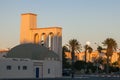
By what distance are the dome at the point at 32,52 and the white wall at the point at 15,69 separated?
11.8 meters

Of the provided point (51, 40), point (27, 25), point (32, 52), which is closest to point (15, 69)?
point (32, 52)

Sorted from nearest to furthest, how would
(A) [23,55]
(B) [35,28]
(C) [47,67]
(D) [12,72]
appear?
(D) [12,72], (C) [47,67], (A) [23,55], (B) [35,28]

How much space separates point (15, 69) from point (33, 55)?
17802mm

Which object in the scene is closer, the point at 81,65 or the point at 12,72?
the point at 12,72

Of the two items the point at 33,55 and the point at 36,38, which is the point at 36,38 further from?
the point at 33,55

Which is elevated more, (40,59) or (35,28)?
(35,28)

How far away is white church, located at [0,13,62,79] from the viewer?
77.9 metres

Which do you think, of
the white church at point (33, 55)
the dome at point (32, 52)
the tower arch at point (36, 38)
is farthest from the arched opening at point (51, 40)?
the dome at point (32, 52)

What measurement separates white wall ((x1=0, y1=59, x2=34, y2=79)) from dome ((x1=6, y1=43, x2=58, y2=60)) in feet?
38.8

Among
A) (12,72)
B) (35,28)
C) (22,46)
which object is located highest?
(35,28)

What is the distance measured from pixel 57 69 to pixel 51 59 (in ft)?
10.5

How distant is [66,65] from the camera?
142 meters

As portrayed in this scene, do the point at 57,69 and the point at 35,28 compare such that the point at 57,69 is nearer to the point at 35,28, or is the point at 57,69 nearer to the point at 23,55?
the point at 23,55

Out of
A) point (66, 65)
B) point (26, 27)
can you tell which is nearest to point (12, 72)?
point (26, 27)
